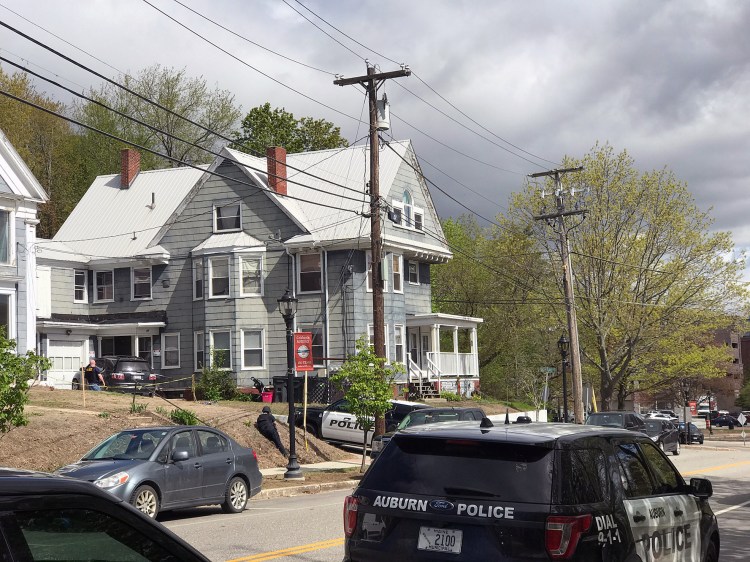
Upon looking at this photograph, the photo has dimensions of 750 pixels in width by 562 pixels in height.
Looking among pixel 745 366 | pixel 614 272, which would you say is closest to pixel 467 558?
pixel 614 272

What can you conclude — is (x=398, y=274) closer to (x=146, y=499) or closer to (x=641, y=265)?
(x=641, y=265)

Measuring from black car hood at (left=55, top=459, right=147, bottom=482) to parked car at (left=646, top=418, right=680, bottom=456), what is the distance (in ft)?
78.0

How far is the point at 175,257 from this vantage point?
44.6m

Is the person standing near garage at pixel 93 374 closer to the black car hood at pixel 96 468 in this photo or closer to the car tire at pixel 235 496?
the car tire at pixel 235 496

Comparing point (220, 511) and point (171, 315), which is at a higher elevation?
point (171, 315)

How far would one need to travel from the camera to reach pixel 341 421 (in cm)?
2983

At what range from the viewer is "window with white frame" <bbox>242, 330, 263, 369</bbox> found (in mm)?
42531

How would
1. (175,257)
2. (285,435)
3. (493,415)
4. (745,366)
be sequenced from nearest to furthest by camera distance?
(285,435), (493,415), (175,257), (745,366)

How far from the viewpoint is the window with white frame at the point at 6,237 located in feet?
106

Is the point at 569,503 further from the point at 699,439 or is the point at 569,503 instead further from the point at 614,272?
the point at 699,439

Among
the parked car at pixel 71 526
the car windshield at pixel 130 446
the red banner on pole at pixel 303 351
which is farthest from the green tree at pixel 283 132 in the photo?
the parked car at pixel 71 526

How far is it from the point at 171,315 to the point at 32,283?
11.8 meters

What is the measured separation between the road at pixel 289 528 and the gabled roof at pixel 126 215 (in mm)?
28289

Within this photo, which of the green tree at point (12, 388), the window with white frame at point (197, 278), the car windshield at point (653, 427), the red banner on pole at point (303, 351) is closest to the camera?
the green tree at point (12, 388)
